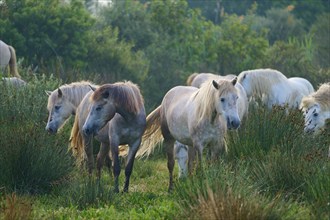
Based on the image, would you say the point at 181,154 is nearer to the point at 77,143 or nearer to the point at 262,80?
the point at 77,143

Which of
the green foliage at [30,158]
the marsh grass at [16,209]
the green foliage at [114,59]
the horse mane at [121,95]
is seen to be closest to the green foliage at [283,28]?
the green foliage at [114,59]

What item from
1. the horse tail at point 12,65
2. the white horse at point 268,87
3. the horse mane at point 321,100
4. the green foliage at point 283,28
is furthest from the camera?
the green foliage at point 283,28

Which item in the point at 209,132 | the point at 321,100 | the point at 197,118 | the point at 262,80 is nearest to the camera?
the point at 209,132

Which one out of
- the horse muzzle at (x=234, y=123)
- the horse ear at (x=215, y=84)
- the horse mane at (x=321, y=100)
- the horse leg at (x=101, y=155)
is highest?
the horse ear at (x=215, y=84)

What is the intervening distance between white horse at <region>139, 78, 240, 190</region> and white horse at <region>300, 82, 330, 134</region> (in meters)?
1.90

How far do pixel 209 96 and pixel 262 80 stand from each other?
597 cm

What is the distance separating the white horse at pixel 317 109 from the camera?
12.6 metres

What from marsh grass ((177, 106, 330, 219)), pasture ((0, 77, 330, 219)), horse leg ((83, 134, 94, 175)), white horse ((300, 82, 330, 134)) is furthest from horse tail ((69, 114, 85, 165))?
white horse ((300, 82, 330, 134))

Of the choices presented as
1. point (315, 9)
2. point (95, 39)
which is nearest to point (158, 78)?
point (95, 39)

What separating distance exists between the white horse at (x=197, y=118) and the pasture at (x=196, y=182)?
1.07 ft

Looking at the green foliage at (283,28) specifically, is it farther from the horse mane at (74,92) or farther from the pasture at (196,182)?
the pasture at (196,182)

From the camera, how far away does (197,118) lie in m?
11.1

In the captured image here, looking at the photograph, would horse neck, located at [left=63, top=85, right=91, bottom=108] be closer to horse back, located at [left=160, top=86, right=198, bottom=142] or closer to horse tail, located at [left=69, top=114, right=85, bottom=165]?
horse tail, located at [left=69, top=114, right=85, bottom=165]

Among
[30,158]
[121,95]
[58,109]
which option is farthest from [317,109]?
[30,158]
